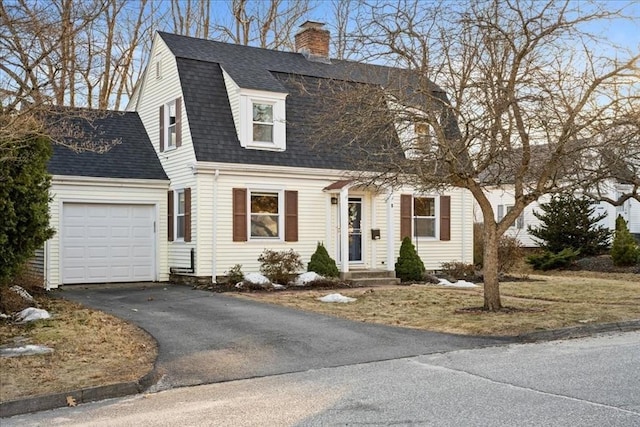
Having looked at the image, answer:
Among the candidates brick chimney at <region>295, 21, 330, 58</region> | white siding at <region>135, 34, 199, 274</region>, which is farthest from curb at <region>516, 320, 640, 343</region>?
brick chimney at <region>295, 21, 330, 58</region>

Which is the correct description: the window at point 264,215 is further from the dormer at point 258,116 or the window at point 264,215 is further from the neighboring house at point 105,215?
the neighboring house at point 105,215

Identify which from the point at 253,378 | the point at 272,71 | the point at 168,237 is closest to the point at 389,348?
the point at 253,378

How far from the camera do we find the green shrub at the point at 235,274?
1777cm

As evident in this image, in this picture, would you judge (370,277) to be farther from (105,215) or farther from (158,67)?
(158,67)

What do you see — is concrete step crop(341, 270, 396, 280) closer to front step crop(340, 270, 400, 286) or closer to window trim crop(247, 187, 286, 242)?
front step crop(340, 270, 400, 286)

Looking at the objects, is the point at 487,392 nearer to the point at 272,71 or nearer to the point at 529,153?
the point at 529,153

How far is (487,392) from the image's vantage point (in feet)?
22.6

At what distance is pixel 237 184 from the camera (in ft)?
60.3

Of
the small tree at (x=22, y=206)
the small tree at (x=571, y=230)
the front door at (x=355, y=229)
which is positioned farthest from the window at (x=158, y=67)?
the small tree at (x=571, y=230)

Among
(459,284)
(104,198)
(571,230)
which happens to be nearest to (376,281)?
(459,284)

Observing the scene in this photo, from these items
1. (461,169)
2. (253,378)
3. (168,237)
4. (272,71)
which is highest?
(272,71)

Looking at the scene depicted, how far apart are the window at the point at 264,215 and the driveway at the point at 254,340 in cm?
479

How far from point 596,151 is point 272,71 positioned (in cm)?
1137

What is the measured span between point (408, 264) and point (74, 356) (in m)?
12.9
